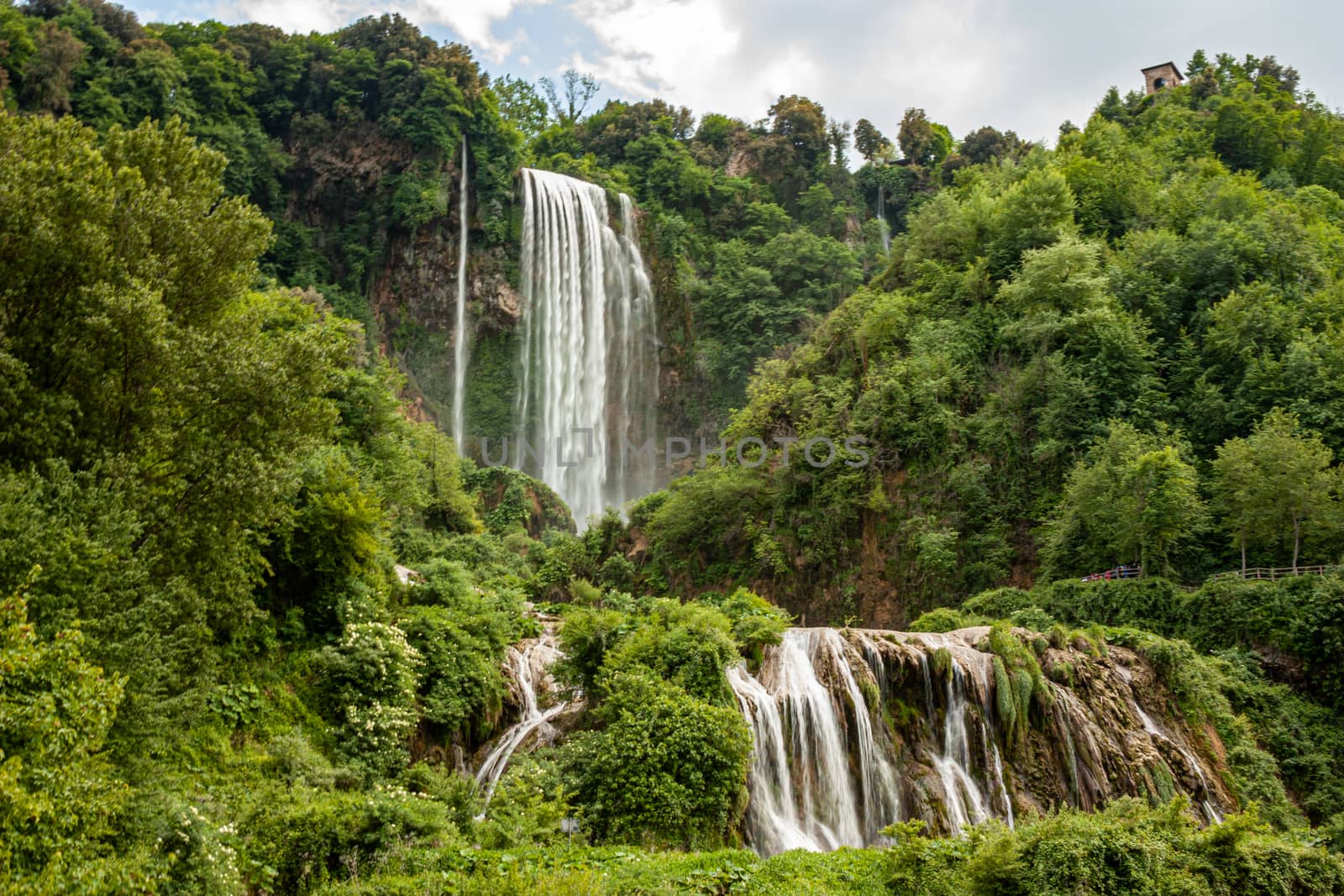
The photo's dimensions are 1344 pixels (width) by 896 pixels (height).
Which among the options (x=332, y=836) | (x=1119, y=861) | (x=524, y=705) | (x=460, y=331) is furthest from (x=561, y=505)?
(x=1119, y=861)

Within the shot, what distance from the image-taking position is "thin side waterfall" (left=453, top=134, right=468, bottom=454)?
48.7 m

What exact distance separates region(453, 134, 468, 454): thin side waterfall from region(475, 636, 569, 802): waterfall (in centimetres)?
2944

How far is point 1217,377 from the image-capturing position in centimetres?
3069

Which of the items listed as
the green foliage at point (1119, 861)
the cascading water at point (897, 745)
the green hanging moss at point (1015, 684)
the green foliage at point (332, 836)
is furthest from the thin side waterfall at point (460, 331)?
the green foliage at point (1119, 861)

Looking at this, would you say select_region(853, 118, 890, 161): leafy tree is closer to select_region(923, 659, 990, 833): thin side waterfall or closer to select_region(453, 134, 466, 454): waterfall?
select_region(453, 134, 466, 454): waterfall

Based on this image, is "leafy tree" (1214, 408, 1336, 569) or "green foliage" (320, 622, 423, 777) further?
"leafy tree" (1214, 408, 1336, 569)

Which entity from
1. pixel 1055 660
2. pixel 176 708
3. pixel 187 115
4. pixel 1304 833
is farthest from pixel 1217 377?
pixel 187 115

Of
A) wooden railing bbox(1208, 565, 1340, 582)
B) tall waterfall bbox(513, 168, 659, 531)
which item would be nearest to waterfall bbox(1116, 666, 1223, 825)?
wooden railing bbox(1208, 565, 1340, 582)

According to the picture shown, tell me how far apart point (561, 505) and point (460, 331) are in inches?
447

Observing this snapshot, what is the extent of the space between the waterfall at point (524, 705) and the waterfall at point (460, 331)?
29397 millimetres

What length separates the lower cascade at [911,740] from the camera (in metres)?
16.2

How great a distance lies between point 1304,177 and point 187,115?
5544cm

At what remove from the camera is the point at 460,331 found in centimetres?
4912

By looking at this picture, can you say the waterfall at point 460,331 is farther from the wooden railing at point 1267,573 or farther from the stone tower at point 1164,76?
the stone tower at point 1164,76
